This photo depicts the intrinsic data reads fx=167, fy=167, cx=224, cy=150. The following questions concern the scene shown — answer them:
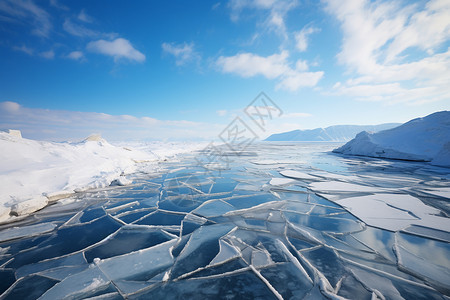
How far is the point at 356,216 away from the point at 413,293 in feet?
6.01

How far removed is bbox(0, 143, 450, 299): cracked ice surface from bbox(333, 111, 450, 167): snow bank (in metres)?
10.2

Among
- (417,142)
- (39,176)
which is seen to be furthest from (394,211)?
(417,142)

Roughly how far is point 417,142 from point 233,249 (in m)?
17.0

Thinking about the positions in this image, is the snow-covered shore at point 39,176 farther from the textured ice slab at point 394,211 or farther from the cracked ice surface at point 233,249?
the textured ice slab at point 394,211

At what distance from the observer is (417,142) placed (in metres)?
12.0

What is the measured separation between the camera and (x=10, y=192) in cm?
371

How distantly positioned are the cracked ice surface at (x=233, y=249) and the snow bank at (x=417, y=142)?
10.2 m

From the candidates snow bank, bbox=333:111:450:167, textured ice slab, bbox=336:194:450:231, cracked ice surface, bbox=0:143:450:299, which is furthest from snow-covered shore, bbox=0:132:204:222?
snow bank, bbox=333:111:450:167

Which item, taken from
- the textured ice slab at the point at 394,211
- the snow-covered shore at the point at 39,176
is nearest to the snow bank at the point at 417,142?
the textured ice slab at the point at 394,211

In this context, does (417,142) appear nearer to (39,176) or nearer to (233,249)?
(233,249)

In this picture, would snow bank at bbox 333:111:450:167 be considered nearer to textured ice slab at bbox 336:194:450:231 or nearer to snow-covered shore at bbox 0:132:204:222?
textured ice slab at bbox 336:194:450:231

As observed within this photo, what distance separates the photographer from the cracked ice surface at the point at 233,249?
1624 millimetres

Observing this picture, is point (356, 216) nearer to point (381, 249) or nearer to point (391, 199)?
point (381, 249)

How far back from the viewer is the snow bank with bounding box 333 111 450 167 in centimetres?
1058
